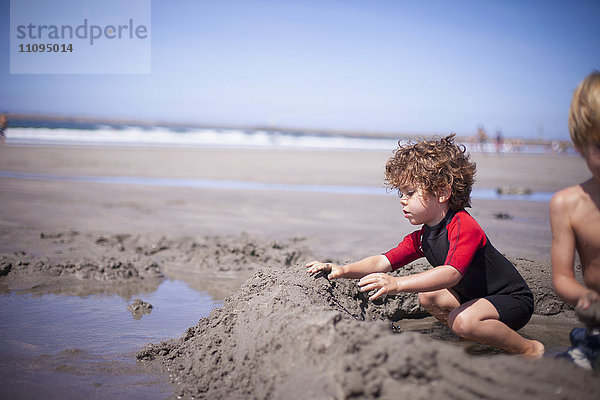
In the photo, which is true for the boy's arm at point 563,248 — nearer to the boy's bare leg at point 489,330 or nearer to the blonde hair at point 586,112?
the blonde hair at point 586,112

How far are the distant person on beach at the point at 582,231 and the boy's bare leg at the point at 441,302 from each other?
2.63 ft

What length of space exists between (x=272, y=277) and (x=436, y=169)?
114 centimetres

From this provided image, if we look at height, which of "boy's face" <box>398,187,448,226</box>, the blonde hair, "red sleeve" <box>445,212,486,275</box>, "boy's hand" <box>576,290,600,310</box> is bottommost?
"boy's hand" <box>576,290,600,310</box>

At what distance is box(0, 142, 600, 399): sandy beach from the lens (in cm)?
162

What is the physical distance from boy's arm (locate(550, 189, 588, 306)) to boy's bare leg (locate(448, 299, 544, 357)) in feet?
1.93

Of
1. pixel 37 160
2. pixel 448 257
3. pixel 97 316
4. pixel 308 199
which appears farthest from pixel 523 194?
pixel 37 160

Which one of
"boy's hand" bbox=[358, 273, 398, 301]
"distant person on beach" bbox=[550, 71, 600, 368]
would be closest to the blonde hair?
"distant person on beach" bbox=[550, 71, 600, 368]

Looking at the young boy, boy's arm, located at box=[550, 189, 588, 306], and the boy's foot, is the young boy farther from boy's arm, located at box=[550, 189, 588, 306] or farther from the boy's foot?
boy's arm, located at box=[550, 189, 588, 306]

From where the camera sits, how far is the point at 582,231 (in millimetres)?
1820

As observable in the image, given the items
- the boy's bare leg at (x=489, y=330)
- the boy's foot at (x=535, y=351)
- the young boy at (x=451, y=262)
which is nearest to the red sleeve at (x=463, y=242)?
the young boy at (x=451, y=262)

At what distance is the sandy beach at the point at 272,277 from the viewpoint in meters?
1.62

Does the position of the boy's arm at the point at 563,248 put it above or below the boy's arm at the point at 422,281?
above

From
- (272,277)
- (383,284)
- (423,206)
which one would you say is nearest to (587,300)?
(383,284)

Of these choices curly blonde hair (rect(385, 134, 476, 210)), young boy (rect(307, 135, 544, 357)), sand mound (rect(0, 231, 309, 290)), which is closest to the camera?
young boy (rect(307, 135, 544, 357))
